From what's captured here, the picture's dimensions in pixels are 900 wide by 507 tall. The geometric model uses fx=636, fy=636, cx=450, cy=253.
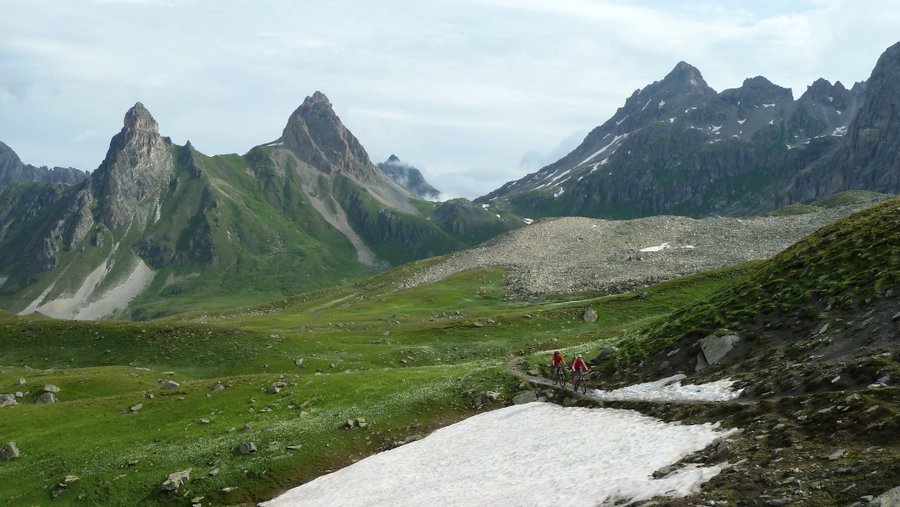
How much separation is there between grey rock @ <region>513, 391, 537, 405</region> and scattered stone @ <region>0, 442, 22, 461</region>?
121ft

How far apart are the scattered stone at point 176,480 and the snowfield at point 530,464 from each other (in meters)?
7.10

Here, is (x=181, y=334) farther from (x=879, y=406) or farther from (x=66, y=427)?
(x=879, y=406)

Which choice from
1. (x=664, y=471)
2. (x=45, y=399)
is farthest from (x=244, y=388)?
(x=664, y=471)

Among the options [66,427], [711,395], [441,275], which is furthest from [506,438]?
[441,275]

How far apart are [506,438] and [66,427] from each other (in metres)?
37.0

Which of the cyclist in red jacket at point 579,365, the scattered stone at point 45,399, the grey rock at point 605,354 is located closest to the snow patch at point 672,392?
the cyclist in red jacket at point 579,365

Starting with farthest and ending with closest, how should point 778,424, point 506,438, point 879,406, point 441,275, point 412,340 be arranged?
point 441,275 → point 412,340 → point 506,438 → point 778,424 → point 879,406

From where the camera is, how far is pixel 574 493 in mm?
26656

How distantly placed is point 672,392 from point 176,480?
1249 inches

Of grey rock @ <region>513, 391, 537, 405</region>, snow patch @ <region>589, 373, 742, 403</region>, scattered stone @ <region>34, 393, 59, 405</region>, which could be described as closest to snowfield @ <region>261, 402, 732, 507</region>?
grey rock @ <region>513, 391, 537, 405</region>

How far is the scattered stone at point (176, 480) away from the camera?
40844mm

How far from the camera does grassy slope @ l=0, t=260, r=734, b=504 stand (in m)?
43.2

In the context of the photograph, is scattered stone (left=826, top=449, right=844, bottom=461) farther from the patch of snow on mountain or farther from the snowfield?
the patch of snow on mountain

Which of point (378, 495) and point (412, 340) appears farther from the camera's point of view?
point (412, 340)
